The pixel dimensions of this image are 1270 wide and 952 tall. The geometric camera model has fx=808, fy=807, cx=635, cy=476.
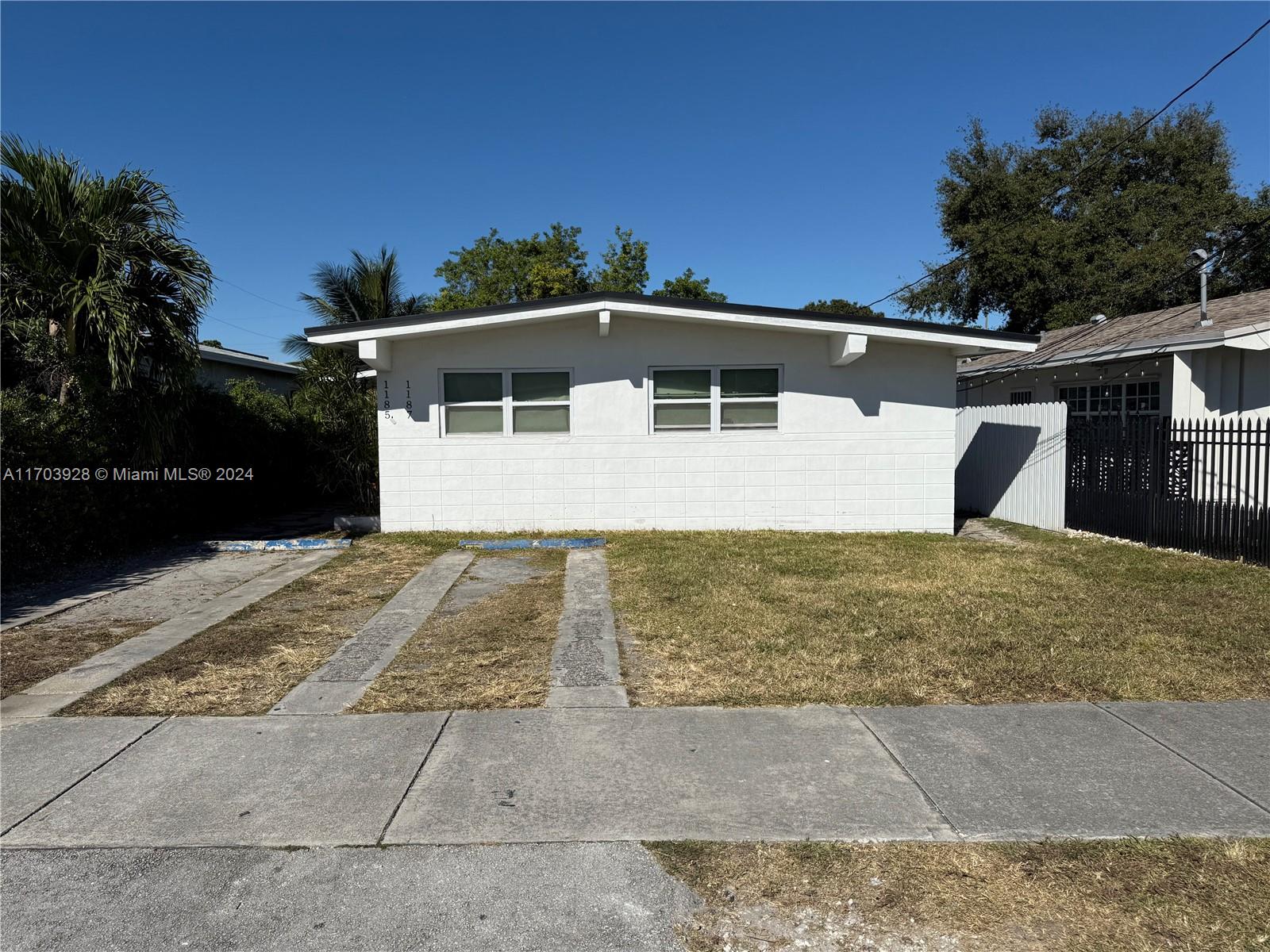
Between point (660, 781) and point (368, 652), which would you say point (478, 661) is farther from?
point (660, 781)

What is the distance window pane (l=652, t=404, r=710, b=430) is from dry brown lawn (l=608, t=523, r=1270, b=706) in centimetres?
221

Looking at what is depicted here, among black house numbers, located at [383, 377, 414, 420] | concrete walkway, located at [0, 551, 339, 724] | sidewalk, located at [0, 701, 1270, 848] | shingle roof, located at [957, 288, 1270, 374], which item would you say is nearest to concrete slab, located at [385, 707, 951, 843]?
sidewalk, located at [0, 701, 1270, 848]

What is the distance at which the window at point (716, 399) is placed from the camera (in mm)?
12047

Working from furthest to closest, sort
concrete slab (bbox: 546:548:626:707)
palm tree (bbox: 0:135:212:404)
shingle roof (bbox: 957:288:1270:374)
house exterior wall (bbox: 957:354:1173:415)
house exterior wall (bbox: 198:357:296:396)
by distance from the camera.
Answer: house exterior wall (bbox: 198:357:296:396), house exterior wall (bbox: 957:354:1173:415), shingle roof (bbox: 957:288:1270:374), palm tree (bbox: 0:135:212:404), concrete slab (bbox: 546:548:626:707)

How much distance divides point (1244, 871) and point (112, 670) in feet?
21.6

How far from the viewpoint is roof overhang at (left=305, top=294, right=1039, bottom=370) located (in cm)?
1120

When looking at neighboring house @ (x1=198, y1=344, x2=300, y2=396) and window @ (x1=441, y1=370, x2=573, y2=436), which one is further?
neighboring house @ (x1=198, y1=344, x2=300, y2=396)

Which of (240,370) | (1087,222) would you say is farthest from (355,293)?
(1087,222)

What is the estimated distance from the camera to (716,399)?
12.1 m

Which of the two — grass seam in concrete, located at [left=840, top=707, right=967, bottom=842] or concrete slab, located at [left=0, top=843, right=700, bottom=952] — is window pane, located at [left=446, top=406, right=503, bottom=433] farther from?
concrete slab, located at [left=0, top=843, right=700, bottom=952]

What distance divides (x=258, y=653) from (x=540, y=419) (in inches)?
255

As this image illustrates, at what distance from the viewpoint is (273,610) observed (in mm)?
7562

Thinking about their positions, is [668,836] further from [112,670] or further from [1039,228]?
[1039,228]

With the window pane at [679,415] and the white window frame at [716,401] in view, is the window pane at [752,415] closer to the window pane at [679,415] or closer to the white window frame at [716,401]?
the white window frame at [716,401]
